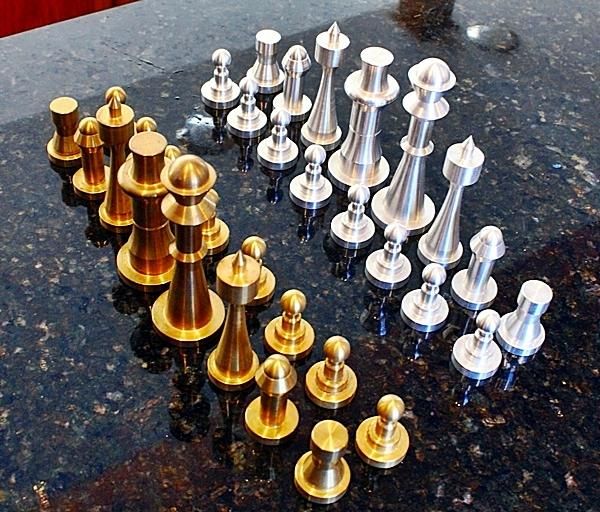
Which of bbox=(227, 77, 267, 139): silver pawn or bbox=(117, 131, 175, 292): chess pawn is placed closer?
bbox=(117, 131, 175, 292): chess pawn

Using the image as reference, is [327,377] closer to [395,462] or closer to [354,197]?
[395,462]

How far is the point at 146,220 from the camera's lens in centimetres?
88

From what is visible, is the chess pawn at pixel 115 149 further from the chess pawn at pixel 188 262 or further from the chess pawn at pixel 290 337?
the chess pawn at pixel 290 337

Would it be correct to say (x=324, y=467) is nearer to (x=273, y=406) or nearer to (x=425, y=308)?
(x=273, y=406)

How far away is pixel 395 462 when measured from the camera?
783 mm

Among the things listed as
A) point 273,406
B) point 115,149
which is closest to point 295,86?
point 115,149

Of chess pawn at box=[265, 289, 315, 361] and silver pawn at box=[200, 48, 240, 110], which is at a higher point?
silver pawn at box=[200, 48, 240, 110]

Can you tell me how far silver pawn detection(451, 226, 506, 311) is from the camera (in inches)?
35.4

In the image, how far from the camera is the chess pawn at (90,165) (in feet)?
3.22

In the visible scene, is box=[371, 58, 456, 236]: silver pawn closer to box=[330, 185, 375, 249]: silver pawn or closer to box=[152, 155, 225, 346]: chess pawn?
box=[330, 185, 375, 249]: silver pawn

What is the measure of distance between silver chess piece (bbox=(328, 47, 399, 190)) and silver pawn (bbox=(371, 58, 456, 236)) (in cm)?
4

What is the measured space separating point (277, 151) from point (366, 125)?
126 mm

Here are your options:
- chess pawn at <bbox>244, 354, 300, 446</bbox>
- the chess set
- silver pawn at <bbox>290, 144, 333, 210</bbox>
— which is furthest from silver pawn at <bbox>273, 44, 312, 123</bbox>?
chess pawn at <bbox>244, 354, 300, 446</bbox>

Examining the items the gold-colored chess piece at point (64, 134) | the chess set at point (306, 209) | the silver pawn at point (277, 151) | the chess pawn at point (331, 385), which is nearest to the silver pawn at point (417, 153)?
the chess set at point (306, 209)
